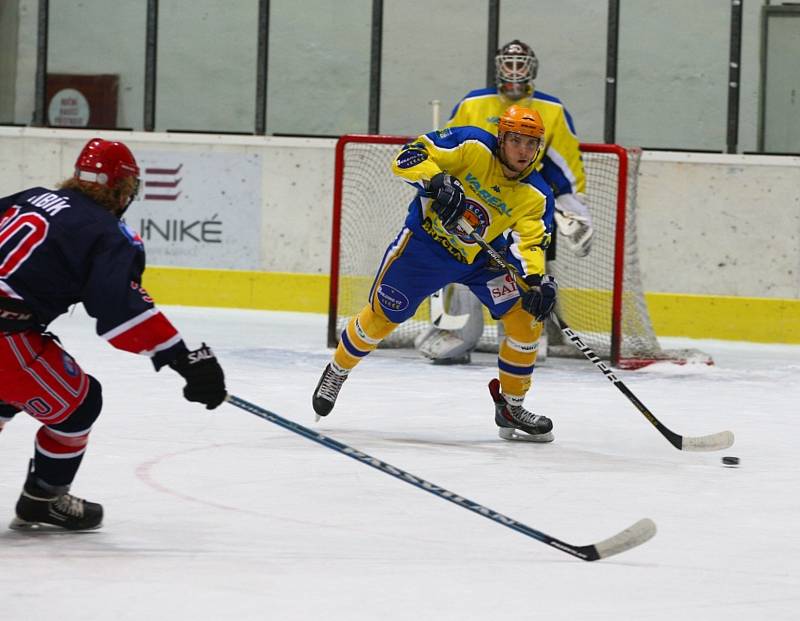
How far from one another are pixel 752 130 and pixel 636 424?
3.69m

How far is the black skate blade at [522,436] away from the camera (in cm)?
426

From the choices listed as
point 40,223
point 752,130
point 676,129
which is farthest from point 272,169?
point 40,223

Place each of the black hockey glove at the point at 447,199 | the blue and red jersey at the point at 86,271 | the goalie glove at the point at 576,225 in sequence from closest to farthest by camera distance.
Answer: the blue and red jersey at the point at 86,271
the black hockey glove at the point at 447,199
the goalie glove at the point at 576,225

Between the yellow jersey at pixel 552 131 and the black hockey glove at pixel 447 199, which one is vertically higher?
the yellow jersey at pixel 552 131

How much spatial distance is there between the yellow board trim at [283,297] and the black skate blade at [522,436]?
323 cm

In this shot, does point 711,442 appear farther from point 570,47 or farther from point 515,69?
point 570,47

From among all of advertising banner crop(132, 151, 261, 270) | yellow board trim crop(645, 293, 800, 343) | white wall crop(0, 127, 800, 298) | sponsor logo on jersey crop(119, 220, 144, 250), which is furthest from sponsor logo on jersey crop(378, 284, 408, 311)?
advertising banner crop(132, 151, 261, 270)

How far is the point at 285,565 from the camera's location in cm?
266

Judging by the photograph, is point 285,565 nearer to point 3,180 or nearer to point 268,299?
point 268,299

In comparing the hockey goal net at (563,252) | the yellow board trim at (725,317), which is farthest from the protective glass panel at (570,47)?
the hockey goal net at (563,252)

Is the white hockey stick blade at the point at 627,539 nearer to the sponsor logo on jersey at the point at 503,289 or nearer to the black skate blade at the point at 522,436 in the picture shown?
the black skate blade at the point at 522,436

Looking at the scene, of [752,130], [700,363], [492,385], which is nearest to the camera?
[492,385]

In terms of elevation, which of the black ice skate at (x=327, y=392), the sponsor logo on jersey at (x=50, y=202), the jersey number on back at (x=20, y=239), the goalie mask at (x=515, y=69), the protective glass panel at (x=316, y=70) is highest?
the protective glass panel at (x=316, y=70)

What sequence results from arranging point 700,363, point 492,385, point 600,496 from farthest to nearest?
point 700,363 → point 492,385 → point 600,496
